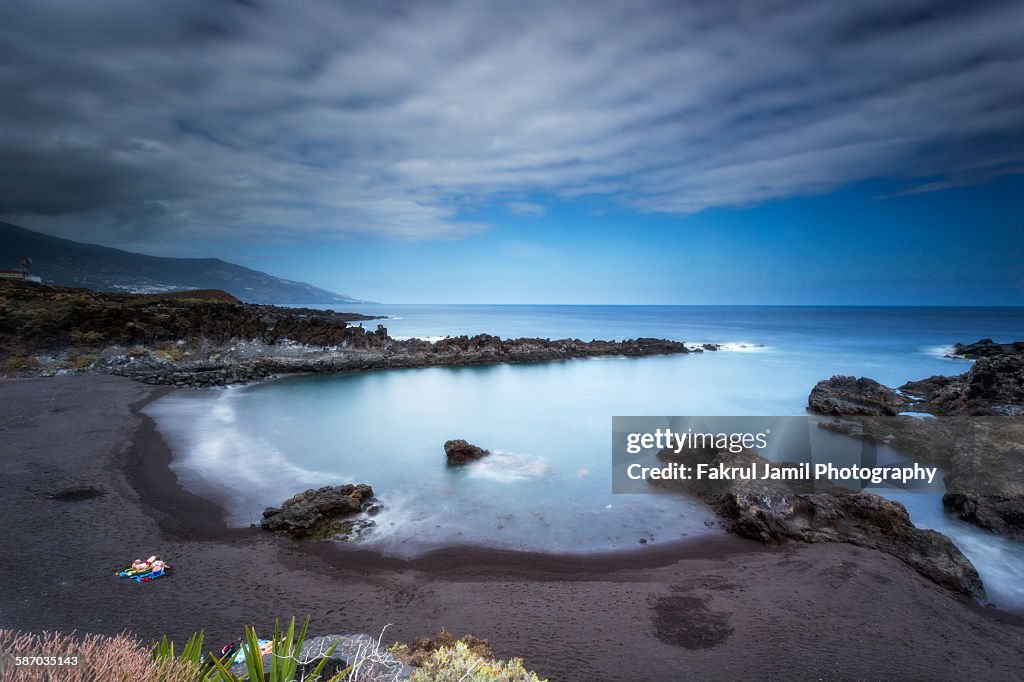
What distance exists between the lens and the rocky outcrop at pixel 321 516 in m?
8.77

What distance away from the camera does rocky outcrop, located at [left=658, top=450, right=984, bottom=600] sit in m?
7.36

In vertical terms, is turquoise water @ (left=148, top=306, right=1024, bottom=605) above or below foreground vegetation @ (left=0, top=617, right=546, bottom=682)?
below

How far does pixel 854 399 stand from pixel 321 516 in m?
19.8

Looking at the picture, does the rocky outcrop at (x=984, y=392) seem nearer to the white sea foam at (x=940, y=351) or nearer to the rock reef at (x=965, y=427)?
the rock reef at (x=965, y=427)

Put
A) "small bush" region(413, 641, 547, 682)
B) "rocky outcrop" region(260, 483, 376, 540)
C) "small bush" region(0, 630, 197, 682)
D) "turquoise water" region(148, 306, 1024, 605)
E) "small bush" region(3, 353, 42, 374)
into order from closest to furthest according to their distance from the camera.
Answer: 1. "small bush" region(0, 630, 197, 682)
2. "small bush" region(413, 641, 547, 682)
3. "rocky outcrop" region(260, 483, 376, 540)
4. "turquoise water" region(148, 306, 1024, 605)
5. "small bush" region(3, 353, 42, 374)

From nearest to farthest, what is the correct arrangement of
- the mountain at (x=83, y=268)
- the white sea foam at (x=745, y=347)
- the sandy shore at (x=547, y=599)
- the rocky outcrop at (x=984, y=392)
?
the sandy shore at (x=547, y=599)
the rocky outcrop at (x=984, y=392)
the white sea foam at (x=745, y=347)
the mountain at (x=83, y=268)

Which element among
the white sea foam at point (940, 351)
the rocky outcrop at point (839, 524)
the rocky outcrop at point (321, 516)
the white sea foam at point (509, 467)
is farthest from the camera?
the white sea foam at point (940, 351)

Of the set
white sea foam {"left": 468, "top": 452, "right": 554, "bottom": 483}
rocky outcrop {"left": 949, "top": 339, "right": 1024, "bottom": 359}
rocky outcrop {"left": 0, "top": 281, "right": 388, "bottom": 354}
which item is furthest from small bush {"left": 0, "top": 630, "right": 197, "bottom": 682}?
rocky outcrop {"left": 949, "top": 339, "right": 1024, "bottom": 359}

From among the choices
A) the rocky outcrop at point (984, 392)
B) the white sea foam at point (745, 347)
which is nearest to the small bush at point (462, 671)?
the rocky outcrop at point (984, 392)

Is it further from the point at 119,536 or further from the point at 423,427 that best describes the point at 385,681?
the point at 423,427

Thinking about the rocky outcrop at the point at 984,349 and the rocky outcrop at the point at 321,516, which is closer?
the rocky outcrop at the point at 321,516

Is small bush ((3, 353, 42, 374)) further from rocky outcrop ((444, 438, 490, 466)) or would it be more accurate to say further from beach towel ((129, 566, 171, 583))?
beach towel ((129, 566, 171, 583))

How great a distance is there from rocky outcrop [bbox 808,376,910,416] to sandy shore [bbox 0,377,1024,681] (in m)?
10.9

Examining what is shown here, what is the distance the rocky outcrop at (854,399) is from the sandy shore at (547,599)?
1086 centimetres
